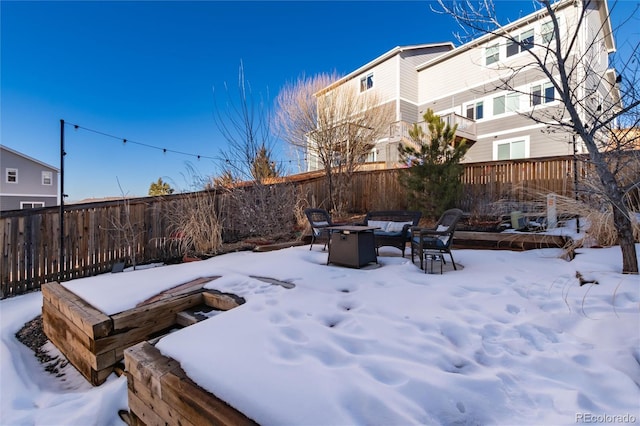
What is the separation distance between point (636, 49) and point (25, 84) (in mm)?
12513

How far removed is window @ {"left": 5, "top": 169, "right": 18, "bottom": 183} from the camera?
665 inches

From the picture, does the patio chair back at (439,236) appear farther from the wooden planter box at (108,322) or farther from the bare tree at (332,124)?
the bare tree at (332,124)

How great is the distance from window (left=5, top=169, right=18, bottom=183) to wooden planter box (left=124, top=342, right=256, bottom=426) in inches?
923

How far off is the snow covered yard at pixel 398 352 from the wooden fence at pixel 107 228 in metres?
1.85

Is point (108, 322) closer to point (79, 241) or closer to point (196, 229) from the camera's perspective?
point (196, 229)

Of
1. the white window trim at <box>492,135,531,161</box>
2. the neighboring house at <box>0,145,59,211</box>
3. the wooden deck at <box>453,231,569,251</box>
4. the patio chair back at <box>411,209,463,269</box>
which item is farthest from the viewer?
the neighboring house at <box>0,145,59,211</box>

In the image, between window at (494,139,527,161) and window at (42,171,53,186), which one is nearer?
window at (494,139,527,161)

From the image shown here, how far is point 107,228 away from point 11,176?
19053 millimetres

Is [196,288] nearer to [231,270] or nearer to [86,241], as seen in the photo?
[231,270]

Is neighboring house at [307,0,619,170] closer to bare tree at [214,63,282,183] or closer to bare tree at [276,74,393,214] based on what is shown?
bare tree at [276,74,393,214]

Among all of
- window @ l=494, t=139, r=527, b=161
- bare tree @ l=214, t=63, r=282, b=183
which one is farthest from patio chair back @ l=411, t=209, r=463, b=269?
window @ l=494, t=139, r=527, b=161

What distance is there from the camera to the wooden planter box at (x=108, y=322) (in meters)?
2.15

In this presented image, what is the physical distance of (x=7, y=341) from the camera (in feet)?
9.18

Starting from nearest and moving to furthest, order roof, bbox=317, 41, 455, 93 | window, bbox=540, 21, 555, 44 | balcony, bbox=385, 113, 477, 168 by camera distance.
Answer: window, bbox=540, 21, 555, 44 → balcony, bbox=385, 113, 477, 168 → roof, bbox=317, 41, 455, 93
